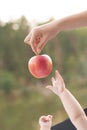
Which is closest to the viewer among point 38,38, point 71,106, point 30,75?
point 38,38

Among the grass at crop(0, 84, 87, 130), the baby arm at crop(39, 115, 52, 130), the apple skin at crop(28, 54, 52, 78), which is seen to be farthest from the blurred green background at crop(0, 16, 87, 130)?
the apple skin at crop(28, 54, 52, 78)

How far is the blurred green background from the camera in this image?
12.9 ft

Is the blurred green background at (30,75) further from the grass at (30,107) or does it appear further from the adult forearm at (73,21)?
the adult forearm at (73,21)

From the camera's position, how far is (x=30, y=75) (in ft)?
13.4

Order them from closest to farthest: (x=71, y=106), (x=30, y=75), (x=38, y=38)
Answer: (x=38, y=38) → (x=71, y=106) → (x=30, y=75)

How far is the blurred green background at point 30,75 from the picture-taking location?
393 centimetres

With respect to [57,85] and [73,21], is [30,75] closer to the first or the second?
[57,85]

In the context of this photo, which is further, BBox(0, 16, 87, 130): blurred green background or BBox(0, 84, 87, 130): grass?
BBox(0, 16, 87, 130): blurred green background

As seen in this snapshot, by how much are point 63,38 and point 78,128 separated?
9.40ft

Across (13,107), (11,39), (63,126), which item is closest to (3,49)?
(11,39)

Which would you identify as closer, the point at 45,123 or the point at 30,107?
the point at 45,123

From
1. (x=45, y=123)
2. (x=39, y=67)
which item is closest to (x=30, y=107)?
(x=45, y=123)

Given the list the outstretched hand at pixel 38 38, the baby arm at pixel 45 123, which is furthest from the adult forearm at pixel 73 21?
the baby arm at pixel 45 123

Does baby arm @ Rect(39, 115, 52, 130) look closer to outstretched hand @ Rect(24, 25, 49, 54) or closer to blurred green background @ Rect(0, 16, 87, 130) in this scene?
outstretched hand @ Rect(24, 25, 49, 54)
